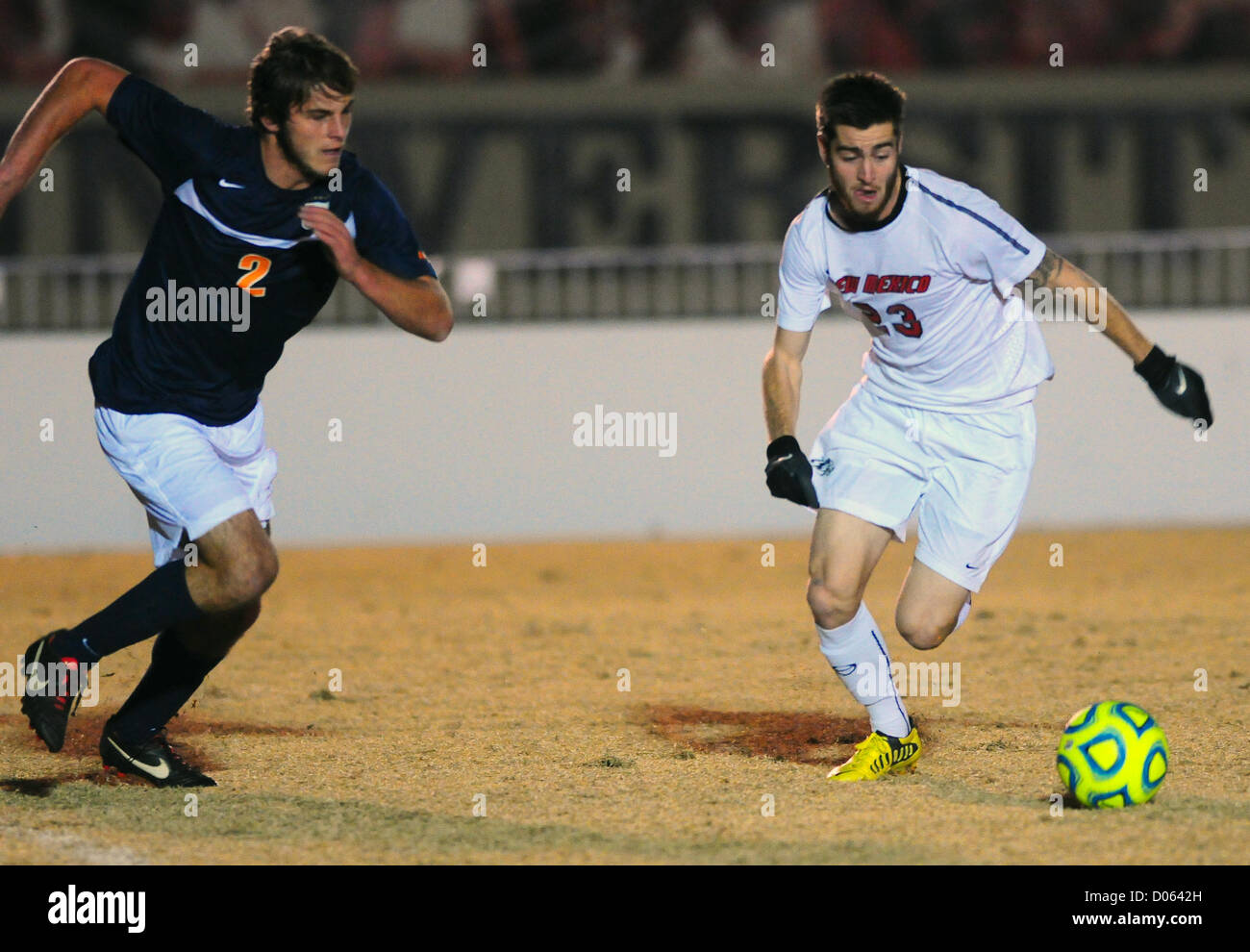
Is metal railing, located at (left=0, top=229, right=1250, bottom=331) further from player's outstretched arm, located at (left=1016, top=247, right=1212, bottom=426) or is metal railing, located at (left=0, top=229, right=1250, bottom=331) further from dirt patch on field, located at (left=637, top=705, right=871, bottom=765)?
player's outstretched arm, located at (left=1016, top=247, right=1212, bottom=426)

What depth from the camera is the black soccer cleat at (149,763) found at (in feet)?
17.7

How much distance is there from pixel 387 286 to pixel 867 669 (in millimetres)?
2153

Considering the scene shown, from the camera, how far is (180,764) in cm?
548

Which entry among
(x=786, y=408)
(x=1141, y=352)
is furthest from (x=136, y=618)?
(x=1141, y=352)

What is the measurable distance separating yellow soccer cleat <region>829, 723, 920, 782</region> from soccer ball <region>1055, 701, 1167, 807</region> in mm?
651

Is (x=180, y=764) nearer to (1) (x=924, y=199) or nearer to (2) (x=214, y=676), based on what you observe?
(2) (x=214, y=676)

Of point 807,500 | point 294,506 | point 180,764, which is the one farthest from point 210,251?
point 294,506

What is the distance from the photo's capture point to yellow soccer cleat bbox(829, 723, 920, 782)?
17.7 feet

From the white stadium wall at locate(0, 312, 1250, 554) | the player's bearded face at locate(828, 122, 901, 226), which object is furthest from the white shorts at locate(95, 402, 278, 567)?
the white stadium wall at locate(0, 312, 1250, 554)

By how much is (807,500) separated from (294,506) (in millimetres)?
8014

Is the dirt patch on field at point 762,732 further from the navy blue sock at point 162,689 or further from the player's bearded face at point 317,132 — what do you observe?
Answer: the player's bearded face at point 317,132

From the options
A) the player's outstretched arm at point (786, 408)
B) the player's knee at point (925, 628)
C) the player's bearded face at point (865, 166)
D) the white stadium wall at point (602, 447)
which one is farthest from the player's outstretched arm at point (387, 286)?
the white stadium wall at point (602, 447)

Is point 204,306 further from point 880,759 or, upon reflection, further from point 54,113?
point 880,759
